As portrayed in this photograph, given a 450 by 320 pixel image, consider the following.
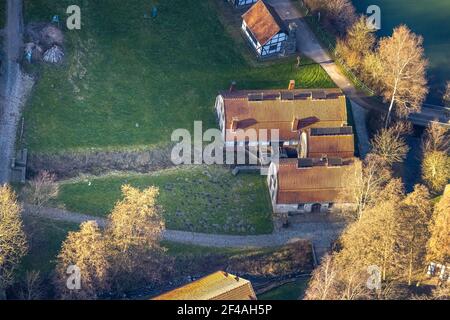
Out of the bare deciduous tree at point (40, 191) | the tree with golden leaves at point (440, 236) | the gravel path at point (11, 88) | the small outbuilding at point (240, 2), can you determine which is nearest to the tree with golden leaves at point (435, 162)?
the tree with golden leaves at point (440, 236)

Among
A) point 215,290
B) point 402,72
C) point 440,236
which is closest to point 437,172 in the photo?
point 402,72

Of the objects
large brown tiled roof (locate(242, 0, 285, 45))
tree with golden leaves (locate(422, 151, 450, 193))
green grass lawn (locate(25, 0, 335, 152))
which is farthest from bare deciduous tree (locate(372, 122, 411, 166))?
large brown tiled roof (locate(242, 0, 285, 45))

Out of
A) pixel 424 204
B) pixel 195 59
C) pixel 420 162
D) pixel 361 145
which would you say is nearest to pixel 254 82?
pixel 195 59

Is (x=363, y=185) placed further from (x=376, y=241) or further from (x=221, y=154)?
(x=221, y=154)

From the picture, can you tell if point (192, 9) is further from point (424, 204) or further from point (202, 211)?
point (424, 204)

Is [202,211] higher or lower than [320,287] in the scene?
higher
